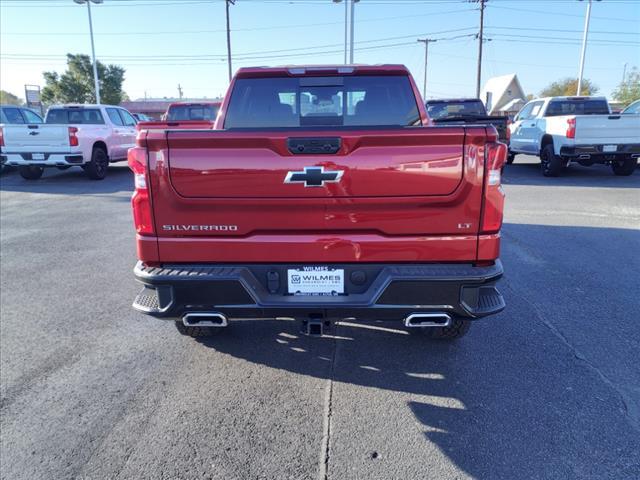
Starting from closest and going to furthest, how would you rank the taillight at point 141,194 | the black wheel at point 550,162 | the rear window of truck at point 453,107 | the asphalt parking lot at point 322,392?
the asphalt parking lot at point 322,392 < the taillight at point 141,194 < the black wheel at point 550,162 < the rear window of truck at point 453,107

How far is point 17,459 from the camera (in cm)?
252

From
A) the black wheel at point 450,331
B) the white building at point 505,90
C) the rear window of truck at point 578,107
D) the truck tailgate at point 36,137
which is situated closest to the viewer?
the black wheel at point 450,331

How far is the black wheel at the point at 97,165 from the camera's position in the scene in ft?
42.8

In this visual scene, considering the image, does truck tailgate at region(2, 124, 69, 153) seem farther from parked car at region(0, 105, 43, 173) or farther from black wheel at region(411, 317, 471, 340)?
black wheel at region(411, 317, 471, 340)

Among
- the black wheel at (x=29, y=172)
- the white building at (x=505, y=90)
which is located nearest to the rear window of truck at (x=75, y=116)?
the black wheel at (x=29, y=172)

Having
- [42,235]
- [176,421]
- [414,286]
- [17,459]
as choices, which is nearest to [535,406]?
[414,286]

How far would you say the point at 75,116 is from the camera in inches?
538

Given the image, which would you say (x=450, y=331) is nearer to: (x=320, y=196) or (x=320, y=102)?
(x=320, y=196)

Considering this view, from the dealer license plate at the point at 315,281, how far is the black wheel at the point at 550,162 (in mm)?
11659

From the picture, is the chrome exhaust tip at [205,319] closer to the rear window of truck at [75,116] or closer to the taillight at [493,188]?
the taillight at [493,188]

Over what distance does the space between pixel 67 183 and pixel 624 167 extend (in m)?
15.9

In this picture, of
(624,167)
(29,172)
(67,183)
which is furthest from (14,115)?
(624,167)

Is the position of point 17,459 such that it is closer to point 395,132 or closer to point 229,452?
point 229,452

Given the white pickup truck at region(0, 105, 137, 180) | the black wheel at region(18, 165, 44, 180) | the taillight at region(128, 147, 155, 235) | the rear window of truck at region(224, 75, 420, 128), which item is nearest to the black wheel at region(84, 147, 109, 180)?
the white pickup truck at region(0, 105, 137, 180)
